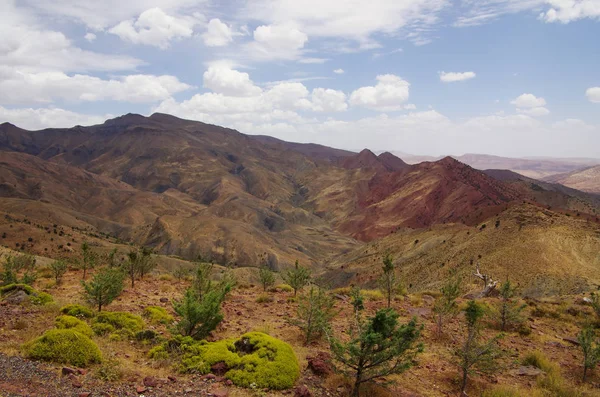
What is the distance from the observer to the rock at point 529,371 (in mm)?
12707

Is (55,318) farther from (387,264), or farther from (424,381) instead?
(387,264)

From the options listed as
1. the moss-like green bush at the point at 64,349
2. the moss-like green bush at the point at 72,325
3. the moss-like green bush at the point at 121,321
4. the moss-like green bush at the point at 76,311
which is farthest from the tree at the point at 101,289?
the moss-like green bush at the point at 64,349

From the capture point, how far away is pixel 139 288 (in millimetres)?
20953

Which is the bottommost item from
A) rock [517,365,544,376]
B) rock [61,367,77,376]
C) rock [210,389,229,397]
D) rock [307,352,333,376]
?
rock [517,365,544,376]

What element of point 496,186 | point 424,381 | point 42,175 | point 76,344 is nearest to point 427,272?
point 424,381

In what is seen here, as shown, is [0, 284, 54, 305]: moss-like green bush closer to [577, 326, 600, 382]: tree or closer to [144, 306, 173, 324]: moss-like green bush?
[144, 306, 173, 324]: moss-like green bush

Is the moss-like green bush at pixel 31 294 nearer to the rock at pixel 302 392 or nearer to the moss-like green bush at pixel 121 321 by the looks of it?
the moss-like green bush at pixel 121 321

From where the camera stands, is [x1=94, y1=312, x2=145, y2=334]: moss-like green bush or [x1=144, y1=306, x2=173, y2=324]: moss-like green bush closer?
[x1=94, y1=312, x2=145, y2=334]: moss-like green bush

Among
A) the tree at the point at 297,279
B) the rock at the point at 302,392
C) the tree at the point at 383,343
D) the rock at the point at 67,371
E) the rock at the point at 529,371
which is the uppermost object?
the tree at the point at 383,343

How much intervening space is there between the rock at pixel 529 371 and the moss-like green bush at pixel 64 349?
13.3 metres

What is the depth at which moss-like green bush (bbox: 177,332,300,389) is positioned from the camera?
9438 mm

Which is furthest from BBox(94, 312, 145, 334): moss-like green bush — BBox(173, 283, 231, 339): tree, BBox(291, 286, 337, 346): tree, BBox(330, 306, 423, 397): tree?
BBox(330, 306, 423, 397): tree

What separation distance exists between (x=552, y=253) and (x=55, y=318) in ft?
136

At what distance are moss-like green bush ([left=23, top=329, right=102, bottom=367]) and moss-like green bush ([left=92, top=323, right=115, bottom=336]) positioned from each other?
7.34 feet
